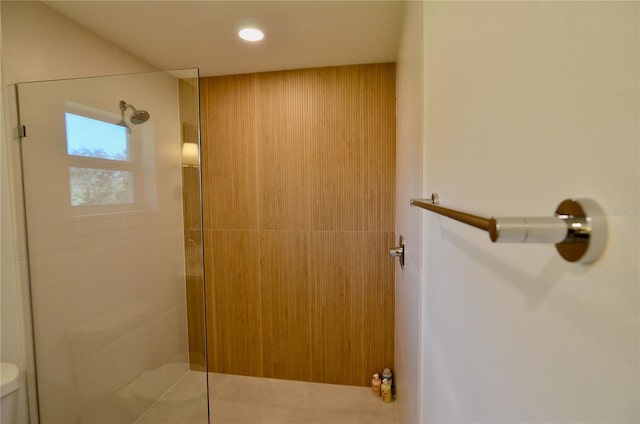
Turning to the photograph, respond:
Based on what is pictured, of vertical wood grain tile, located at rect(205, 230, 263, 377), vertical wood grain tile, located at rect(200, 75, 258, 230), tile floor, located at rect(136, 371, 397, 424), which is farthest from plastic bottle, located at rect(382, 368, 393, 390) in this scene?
vertical wood grain tile, located at rect(200, 75, 258, 230)

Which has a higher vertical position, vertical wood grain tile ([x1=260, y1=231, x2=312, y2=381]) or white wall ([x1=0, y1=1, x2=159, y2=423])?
white wall ([x1=0, y1=1, x2=159, y2=423])

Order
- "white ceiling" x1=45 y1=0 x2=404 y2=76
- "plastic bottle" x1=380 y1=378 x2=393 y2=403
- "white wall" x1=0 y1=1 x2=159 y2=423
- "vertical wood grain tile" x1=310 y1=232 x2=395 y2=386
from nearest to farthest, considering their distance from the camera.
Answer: "white wall" x1=0 y1=1 x2=159 y2=423
"white ceiling" x1=45 y1=0 x2=404 y2=76
"plastic bottle" x1=380 y1=378 x2=393 y2=403
"vertical wood grain tile" x1=310 y1=232 x2=395 y2=386

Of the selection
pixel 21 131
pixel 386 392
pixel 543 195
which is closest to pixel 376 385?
pixel 386 392

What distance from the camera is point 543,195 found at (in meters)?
0.32

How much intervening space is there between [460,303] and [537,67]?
428 mm

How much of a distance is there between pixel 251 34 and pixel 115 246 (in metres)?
1.42

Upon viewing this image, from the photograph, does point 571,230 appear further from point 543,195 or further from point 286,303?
point 286,303

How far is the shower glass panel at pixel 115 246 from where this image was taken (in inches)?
56.0

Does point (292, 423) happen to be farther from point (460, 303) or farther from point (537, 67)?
point (537, 67)

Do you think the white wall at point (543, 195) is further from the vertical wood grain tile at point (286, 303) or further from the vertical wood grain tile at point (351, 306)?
the vertical wood grain tile at point (286, 303)

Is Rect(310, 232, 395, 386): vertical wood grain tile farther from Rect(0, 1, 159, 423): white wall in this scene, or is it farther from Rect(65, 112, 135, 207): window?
Rect(0, 1, 159, 423): white wall

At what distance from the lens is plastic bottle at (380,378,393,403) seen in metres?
1.93

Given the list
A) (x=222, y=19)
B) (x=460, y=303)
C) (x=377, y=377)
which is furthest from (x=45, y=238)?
(x=377, y=377)

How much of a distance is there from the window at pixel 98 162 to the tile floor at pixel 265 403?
3.84 ft
